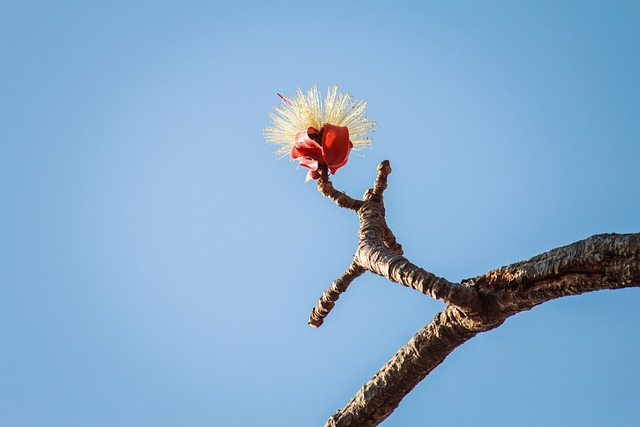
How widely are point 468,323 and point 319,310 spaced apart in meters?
1.15

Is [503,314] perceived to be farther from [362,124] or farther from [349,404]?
[362,124]

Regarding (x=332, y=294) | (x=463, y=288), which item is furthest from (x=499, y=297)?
(x=332, y=294)

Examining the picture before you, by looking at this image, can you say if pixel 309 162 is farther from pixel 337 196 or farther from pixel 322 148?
pixel 337 196

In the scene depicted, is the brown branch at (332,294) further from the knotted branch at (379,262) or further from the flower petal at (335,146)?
the flower petal at (335,146)

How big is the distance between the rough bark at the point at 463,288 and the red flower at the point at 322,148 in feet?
2.90

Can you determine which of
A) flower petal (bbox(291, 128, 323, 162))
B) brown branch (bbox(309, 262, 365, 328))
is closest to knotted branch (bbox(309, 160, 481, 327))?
brown branch (bbox(309, 262, 365, 328))

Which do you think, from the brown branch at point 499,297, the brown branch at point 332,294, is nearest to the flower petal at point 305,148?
the brown branch at point 332,294

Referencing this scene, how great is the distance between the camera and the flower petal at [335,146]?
15.1 ft

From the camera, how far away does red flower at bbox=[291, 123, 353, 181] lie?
181 inches

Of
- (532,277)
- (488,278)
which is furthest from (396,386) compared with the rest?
(532,277)

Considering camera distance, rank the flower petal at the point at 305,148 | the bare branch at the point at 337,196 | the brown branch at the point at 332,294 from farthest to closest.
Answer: the flower petal at the point at 305,148 < the bare branch at the point at 337,196 < the brown branch at the point at 332,294

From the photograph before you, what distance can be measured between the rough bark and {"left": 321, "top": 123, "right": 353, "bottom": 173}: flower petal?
0.89 metres

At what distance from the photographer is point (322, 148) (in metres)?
4.69

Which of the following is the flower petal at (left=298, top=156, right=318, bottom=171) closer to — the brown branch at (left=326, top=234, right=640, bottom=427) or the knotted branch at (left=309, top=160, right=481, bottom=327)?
the knotted branch at (left=309, top=160, right=481, bottom=327)
